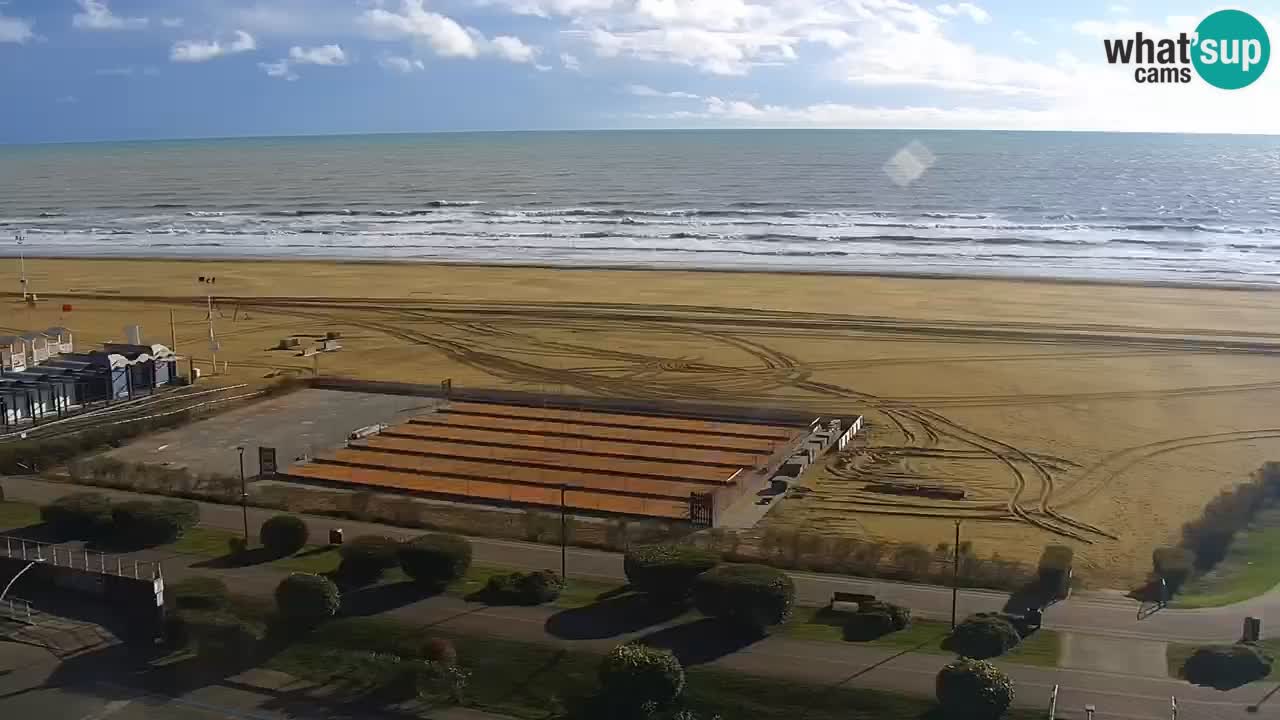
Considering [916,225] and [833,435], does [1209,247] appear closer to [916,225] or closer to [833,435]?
[916,225]

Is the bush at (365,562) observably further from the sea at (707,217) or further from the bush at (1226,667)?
the sea at (707,217)

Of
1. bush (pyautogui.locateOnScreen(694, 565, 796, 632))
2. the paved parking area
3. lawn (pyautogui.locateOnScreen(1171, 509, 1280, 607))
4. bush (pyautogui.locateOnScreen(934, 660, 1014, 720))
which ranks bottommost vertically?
lawn (pyautogui.locateOnScreen(1171, 509, 1280, 607))

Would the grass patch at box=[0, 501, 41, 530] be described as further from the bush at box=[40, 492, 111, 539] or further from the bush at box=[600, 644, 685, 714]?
the bush at box=[600, 644, 685, 714]

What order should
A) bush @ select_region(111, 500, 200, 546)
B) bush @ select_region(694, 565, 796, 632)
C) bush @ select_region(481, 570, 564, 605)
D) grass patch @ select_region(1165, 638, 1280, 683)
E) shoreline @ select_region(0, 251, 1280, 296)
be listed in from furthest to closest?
shoreline @ select_region(0, 251, 1280, 296)
bush @ select_region(111, 500, 200, 546)
bush @ select_region(481, 570, 564, 605)
bush @ select_region(694, 565, 796, 632)
grass patch @ select_region(1165, 638, 1280, 683)

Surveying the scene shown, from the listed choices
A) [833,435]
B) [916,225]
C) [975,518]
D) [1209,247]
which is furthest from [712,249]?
[975,518]

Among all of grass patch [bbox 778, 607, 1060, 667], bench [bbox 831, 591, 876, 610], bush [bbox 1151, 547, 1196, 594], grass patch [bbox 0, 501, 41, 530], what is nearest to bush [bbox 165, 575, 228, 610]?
grass patch [bbox 0, 501, 41, 530]

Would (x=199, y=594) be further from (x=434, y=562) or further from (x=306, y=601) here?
(x=434, y=562)

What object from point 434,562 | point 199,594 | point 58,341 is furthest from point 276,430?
point 434,562
